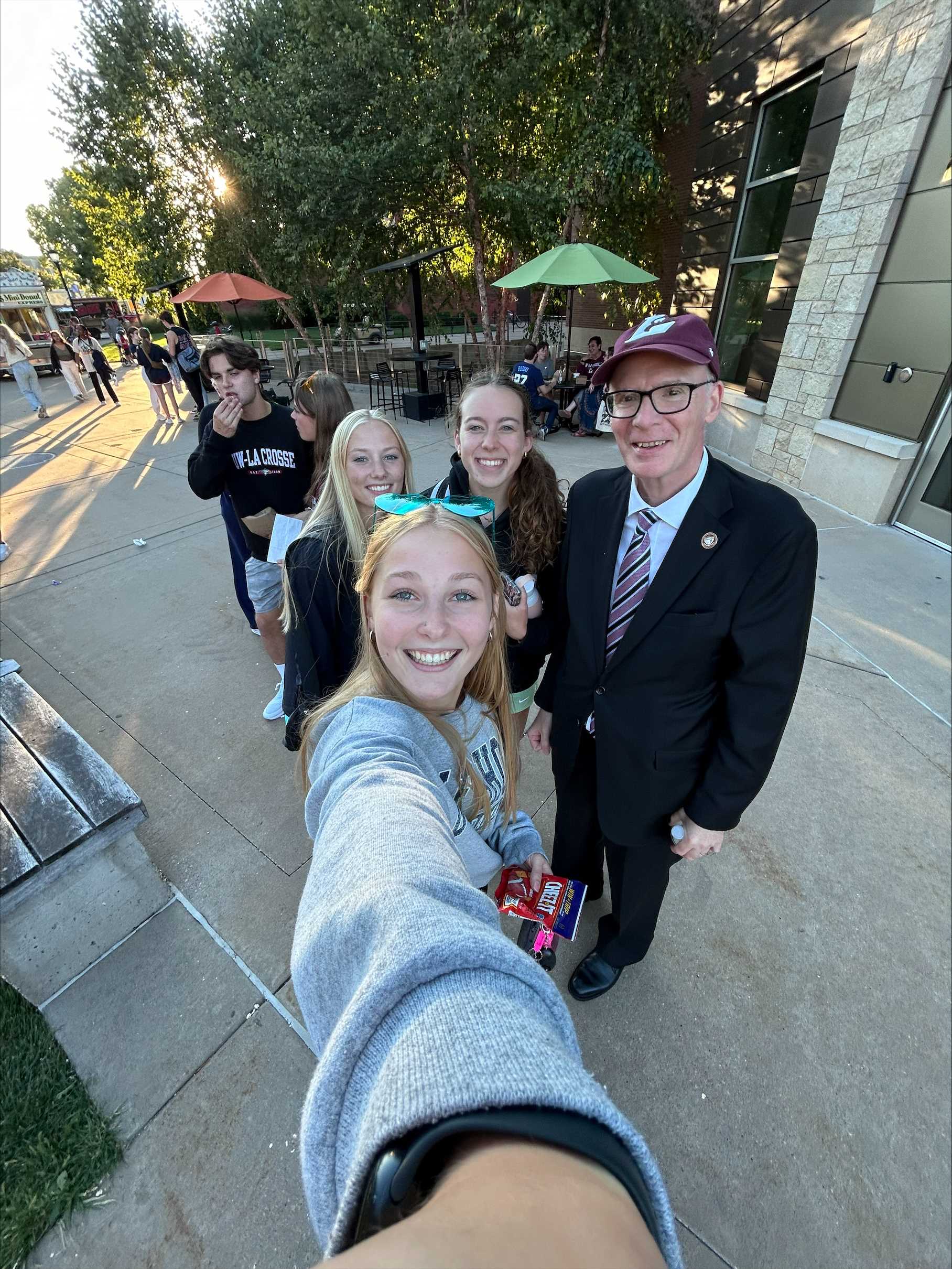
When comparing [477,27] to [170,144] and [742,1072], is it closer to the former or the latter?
[170,144]

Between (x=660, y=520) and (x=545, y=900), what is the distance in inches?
46.3

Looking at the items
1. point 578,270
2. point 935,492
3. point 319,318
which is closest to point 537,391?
point 578,270

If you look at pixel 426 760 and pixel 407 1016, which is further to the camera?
pixel 426 760

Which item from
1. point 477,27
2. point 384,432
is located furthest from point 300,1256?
point 477,27

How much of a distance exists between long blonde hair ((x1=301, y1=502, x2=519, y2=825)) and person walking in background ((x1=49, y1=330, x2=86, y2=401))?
17.1 metres

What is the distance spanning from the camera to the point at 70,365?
13906 mm

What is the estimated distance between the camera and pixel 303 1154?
540 millimetres

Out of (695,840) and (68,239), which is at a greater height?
(68,239)

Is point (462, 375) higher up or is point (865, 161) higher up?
point (865, 161)

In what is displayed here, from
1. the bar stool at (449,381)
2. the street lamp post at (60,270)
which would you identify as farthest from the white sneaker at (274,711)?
the street lamp post at (60,270)

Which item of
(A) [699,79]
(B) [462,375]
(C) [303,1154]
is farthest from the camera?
(B) [462,375]

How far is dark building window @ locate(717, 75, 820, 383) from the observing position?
6.83 metres

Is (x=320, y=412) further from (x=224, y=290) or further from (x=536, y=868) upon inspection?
(x=224, y=290)

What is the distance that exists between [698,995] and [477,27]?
11.9 meters
